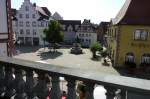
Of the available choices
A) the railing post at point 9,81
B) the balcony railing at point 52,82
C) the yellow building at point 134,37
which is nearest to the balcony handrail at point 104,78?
the balcony railing at point 52,82

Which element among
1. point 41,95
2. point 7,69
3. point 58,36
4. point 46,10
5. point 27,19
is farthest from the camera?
point 46,10

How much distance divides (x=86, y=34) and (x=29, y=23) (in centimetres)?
1468

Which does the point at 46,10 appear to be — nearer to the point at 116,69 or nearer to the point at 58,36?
the point at 58,36

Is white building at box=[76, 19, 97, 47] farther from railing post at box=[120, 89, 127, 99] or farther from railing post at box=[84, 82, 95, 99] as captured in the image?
railing post at box=[120, 89, 127, 99]

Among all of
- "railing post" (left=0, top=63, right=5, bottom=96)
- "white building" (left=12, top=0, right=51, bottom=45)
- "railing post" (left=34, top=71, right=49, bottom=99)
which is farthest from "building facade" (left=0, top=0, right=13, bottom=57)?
"white building" (left=12, top=0, right=51, bottom=45)

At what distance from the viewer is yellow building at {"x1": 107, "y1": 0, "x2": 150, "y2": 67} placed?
25.0m

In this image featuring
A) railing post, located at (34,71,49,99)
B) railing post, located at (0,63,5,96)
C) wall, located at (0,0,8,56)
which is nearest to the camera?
railing post, located at (34,71,49,99)

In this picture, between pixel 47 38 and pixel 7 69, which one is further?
pixel 47 38

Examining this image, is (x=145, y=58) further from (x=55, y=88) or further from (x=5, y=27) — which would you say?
(x=55, y=88)

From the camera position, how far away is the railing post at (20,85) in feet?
11.1

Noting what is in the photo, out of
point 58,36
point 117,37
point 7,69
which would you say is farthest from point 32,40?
point 7,69

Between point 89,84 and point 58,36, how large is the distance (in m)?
39.8

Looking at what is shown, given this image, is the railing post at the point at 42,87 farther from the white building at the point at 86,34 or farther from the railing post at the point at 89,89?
the white building at the point at 86,34

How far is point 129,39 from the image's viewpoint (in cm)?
2580
